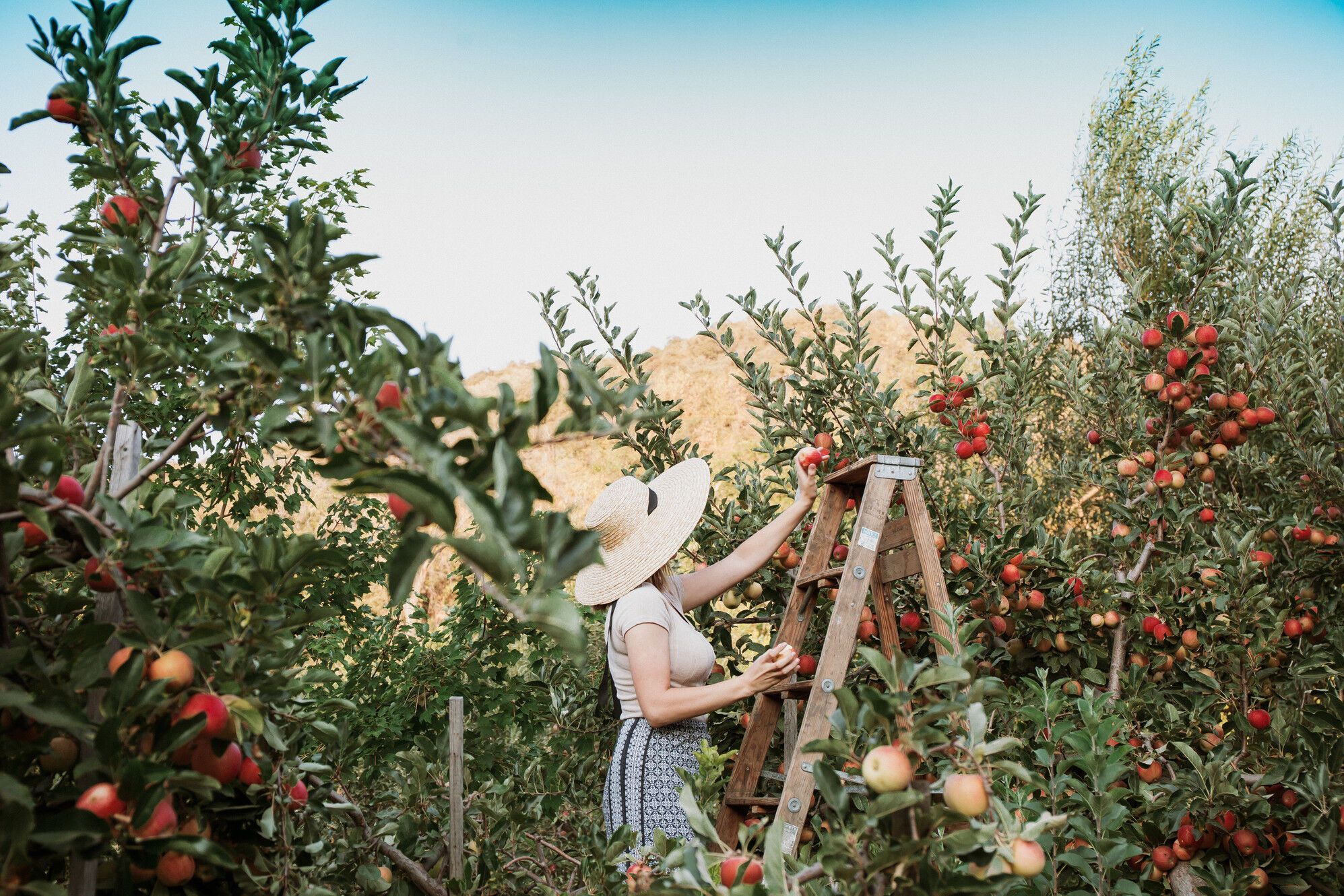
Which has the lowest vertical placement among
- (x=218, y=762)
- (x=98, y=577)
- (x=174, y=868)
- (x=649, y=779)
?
(x=649, y=779)

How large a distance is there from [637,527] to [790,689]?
2.09ft

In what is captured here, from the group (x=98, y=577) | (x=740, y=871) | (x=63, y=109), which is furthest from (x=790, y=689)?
(x=63, y=109)

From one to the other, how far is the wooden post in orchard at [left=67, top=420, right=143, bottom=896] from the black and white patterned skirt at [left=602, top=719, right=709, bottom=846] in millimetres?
1388

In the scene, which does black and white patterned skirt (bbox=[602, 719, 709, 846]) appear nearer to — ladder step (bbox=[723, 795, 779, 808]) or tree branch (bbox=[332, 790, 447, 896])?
ladder step (bbox=[723, 795, 779, 808])

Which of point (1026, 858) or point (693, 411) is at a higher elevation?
point (693, 411)

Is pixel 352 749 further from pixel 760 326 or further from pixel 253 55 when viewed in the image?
pixel 760 326

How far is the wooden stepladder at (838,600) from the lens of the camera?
2170mm

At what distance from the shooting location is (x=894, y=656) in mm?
1202

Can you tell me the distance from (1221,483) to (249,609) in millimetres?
3906

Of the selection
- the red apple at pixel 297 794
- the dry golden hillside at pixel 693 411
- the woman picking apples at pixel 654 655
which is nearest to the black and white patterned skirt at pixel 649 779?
the woman picking apples at pixel 654 655

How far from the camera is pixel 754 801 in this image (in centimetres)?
246

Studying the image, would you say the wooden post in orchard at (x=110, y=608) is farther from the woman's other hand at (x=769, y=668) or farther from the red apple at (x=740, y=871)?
the woman's other hand at (x=769, y=668)

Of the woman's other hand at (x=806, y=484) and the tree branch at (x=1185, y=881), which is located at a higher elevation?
the woman's other hand at (x=806, y=484)

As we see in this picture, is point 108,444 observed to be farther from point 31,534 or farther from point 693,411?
point 693,411
